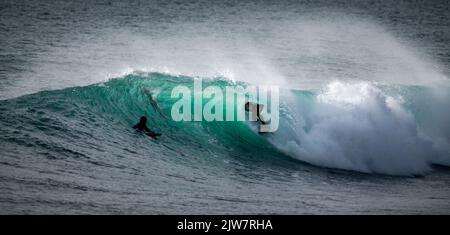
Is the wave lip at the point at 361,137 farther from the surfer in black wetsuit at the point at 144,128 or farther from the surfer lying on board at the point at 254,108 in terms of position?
the surfer in black wetsuit at the point at 144,128

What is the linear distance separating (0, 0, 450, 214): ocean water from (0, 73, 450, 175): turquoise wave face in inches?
1.8

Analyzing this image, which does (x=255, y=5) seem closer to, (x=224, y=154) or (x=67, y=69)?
(x=67, y=69)

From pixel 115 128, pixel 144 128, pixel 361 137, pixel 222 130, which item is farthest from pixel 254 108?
pixel 115 128

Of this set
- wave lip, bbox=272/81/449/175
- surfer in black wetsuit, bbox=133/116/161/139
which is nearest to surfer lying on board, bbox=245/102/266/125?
wave lip, bbox=272/81/449/175

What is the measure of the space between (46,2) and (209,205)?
40095 mm

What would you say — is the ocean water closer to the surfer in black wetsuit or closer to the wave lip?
the wave lip

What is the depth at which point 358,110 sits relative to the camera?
16.2m

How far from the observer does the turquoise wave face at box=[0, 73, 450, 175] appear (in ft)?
42.5

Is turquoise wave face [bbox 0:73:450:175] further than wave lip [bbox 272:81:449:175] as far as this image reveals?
No

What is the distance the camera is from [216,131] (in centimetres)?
1547

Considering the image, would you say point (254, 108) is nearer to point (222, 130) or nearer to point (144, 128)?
point (222, 130)

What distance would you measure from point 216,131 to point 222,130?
195 mm

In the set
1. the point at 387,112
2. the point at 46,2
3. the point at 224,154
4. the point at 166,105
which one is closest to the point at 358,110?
the point at 387,112

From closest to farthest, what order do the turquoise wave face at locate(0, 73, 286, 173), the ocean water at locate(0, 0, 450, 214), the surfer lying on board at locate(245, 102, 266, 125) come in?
the ocean water at locate(0, 0, 450, 214), the turquoise wave face at locate(0, 73, 286, 173), the surfer lying on board at locate(245, 102, 266, 125)
